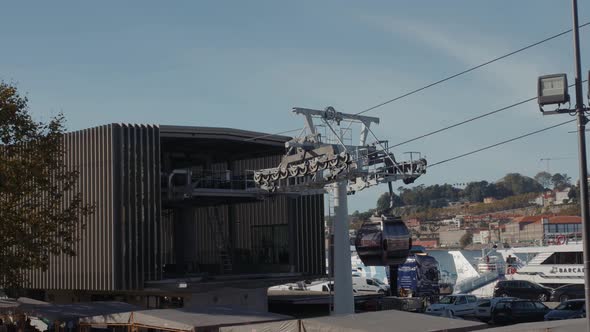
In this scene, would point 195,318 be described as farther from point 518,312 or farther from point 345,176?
point 518,312

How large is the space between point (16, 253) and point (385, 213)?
1540cm

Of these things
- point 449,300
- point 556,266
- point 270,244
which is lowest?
point 449,300

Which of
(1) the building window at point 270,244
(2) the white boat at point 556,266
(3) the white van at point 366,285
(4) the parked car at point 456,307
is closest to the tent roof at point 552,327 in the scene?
(4) the parked car at point 456,307

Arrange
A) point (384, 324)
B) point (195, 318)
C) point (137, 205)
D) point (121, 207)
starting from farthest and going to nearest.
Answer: point (137, 205), point (121, 207), point (195, 318), point (384, 324)

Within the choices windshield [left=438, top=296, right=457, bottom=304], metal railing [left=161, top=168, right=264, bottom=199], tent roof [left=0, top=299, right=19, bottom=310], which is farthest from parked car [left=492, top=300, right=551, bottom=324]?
tent roof [left=0, top=299, right=19, bottom=310]

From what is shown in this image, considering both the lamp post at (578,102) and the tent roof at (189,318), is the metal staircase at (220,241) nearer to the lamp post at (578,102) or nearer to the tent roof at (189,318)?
the tent roof at (189,318)

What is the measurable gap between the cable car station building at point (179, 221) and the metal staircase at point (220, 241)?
0.16m

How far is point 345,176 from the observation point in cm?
3356

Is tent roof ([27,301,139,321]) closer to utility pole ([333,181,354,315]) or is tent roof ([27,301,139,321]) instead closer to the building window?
utility pole ([333,181,354,315])

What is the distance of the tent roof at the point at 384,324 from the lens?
55.4ft

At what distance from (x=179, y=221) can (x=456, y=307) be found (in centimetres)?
1715

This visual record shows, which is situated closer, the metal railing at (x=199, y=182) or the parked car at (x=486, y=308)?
the parked car at (x=486, y=308)

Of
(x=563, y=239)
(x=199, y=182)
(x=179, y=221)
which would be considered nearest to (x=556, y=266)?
(x=563, y=239)

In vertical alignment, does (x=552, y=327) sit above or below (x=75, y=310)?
above
